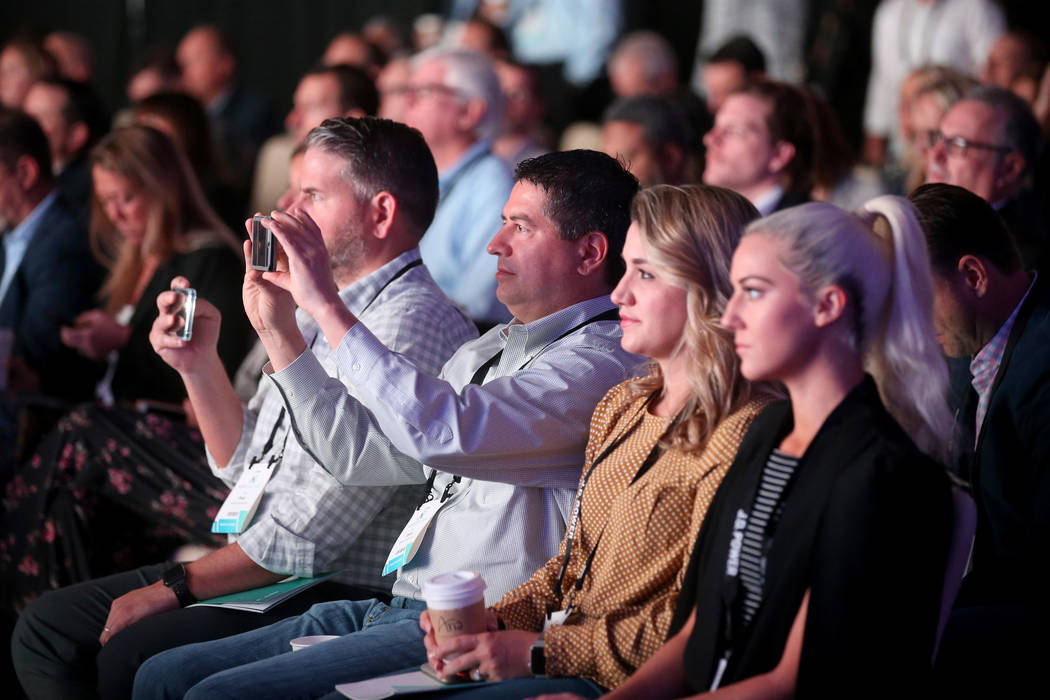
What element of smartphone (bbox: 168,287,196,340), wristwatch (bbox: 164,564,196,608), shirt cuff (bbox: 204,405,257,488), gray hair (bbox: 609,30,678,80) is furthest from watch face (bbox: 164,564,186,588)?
gray hair (bbox: 609,30,678,80)

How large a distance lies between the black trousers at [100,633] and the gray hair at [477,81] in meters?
2.53

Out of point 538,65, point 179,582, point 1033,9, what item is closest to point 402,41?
point 538,65

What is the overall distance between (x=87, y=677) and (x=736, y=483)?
5.56 feet

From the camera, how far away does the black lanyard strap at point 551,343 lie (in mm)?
2355

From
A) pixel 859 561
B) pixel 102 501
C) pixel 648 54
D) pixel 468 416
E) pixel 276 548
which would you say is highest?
pixel 648 54

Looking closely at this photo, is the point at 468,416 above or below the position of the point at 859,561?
above

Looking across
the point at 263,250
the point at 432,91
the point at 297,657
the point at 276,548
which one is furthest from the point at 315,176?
the point at 432,91

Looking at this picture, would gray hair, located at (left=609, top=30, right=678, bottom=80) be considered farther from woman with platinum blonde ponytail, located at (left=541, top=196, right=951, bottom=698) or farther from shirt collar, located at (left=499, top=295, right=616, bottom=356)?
woman with platinum blonde ponytail, located at (left=541, top=196, right=951, bottom=698)

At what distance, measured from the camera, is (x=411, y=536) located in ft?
7.62

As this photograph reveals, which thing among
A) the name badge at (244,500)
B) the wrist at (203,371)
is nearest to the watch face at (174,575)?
the name badge at (244,500)

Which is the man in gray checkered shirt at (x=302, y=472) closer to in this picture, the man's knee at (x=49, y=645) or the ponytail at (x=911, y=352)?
the man's knee at (x=49, y=645)

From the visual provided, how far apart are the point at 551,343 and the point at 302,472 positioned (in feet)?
2.07

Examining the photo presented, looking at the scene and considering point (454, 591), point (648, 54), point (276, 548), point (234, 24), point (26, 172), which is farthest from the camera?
point (234, 24)

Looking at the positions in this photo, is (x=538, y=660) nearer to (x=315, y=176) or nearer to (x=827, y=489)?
(x=827, y=489)
